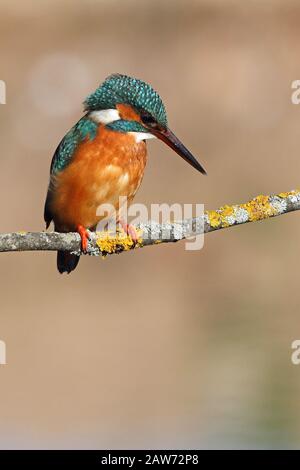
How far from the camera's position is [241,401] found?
4457 mm

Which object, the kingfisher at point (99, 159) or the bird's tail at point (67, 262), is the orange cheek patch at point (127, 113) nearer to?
the kingfisher at point (99, 159)

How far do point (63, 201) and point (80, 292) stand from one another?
2151mm

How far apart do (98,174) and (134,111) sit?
0.21m

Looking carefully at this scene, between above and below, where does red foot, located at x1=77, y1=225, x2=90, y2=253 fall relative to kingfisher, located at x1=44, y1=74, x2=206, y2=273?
below

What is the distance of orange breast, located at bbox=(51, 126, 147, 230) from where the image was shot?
257cm

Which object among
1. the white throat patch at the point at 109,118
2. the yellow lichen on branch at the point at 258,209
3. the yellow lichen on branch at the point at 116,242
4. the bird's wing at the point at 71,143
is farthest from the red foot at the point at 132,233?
the bird's wing at the point at 71,143

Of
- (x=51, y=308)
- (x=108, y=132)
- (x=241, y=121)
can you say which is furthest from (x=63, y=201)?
(x=241, y=121)

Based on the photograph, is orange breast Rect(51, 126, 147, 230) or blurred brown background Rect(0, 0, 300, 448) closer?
orange breast Rect(51, 126, 147, 230)

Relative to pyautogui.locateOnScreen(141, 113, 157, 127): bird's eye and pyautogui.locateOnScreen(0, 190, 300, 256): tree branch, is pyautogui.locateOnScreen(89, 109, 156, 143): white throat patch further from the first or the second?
pyautogui.locateOnScreen(0, 190, 300, 256): tree branch

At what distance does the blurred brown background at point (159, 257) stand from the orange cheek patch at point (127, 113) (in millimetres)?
1997

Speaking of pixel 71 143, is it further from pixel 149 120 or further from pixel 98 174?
pixel 149 120

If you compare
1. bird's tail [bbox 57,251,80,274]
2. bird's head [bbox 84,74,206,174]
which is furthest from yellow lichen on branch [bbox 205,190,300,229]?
bird's tail [bbox 57,251,80,274]

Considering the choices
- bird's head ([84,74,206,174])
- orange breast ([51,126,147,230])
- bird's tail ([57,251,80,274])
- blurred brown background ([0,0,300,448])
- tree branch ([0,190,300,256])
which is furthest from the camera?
blurred brown background ([0,0,300,448])

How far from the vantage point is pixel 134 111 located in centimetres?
245
